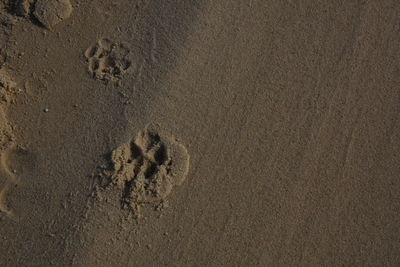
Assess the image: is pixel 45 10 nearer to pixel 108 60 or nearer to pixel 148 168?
pixel 108 60

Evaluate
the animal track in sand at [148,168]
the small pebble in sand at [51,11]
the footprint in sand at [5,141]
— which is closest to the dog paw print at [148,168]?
the animal track in sand at [148,168]

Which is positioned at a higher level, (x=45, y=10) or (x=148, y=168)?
(x=45, y=10)

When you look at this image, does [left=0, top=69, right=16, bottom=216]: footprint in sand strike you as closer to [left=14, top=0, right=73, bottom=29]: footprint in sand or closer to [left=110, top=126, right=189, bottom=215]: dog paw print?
[left=14, top=0, right=73, bottom=29]: footprint in sand

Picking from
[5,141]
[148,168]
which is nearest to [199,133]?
[148,168]

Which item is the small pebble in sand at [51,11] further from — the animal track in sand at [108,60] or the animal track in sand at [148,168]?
the animal track in sand at [148,168]

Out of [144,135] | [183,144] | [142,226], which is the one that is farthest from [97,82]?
[142,226]

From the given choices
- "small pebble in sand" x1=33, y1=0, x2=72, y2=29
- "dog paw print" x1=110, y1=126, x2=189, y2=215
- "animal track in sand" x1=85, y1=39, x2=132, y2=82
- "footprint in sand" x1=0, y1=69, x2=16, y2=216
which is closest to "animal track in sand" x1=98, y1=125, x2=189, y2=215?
"dog paw print" x1=110, y1=126, x2=189, y2=215

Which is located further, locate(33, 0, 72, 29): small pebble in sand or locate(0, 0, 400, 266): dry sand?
locate(33, 0, 72, 29): small pebble in sand

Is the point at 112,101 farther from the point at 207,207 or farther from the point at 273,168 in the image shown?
the point at 273,168
